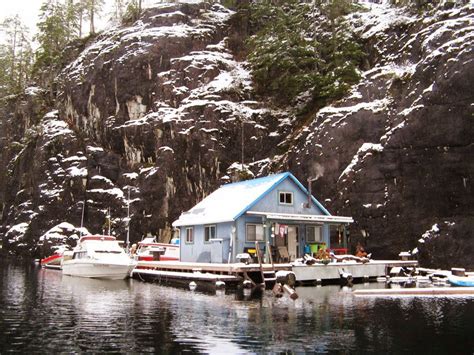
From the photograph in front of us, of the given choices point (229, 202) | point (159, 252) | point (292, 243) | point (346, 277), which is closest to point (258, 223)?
point (229, 202)

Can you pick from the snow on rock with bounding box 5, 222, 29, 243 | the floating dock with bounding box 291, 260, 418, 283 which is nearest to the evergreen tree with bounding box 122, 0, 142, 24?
the snow on rock with bounding box 5, 222, 29, 243

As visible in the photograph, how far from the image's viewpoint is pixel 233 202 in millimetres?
34656

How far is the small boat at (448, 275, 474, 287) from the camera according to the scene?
26078 millimetres

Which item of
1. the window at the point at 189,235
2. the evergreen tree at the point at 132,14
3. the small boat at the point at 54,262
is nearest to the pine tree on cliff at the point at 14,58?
the evergreen tree at the point at 132,14

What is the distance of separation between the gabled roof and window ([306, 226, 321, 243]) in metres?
→ 1.49

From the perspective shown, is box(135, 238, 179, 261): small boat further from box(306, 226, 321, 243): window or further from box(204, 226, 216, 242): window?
box(306, 226, 321, 243): window

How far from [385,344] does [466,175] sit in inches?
1000

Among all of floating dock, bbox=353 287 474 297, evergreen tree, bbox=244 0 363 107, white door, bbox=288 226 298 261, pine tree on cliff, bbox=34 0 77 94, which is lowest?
floating dock, bbox=353 287 474 297

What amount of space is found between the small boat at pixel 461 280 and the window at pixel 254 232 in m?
12.5

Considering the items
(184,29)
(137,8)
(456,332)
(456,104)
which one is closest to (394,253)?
(456,104)

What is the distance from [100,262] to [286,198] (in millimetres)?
15043

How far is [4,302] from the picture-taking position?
21.9 meters

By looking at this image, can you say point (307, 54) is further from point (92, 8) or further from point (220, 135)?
point (92, 8)

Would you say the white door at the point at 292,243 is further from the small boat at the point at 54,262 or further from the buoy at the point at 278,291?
the small boat at the point at 54,262
